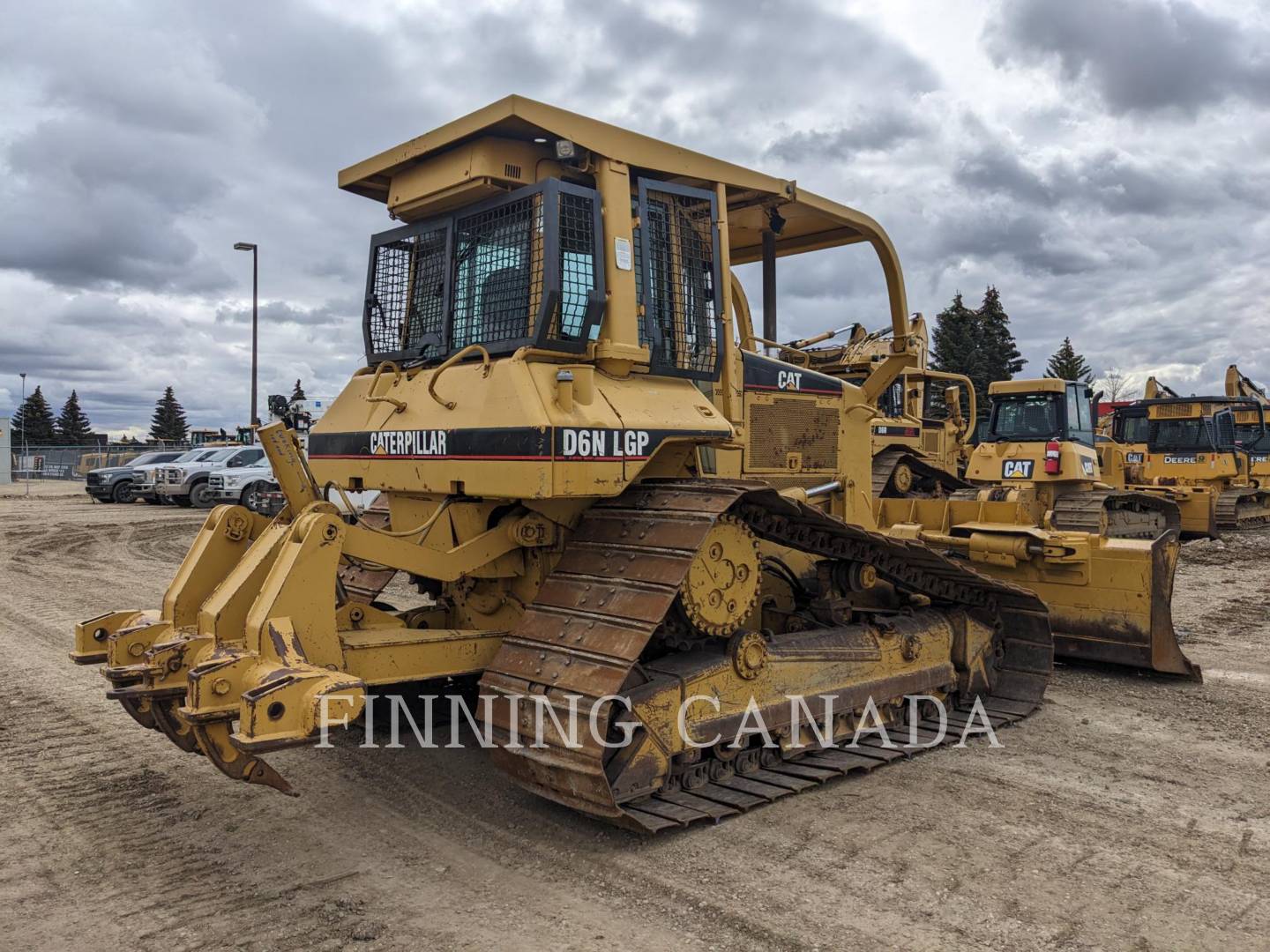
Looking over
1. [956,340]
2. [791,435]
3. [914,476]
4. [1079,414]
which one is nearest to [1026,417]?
[1079,414]

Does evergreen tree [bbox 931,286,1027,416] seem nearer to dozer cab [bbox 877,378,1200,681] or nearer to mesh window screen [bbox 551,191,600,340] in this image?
dozer cab [bbox 877,378,1200,681]

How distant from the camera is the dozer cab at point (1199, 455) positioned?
66.3ft

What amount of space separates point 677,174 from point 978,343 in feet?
144

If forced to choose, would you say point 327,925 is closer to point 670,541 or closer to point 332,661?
point 332,661

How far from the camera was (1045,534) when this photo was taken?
784 centimetres

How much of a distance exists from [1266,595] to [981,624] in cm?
740

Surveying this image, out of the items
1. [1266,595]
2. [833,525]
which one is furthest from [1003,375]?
[833,525]

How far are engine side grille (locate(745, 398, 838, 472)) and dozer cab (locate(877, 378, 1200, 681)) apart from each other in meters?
1.96

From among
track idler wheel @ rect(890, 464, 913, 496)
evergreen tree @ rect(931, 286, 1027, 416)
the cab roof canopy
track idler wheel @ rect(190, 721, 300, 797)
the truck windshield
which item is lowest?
track idler wheel @ rect(190, 721, 300, 797)

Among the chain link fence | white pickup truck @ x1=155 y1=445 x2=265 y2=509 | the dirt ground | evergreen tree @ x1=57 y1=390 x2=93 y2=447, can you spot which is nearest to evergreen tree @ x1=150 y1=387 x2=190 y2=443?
evergreen tree @ x1=57 y1=390 x2=93 y2=447

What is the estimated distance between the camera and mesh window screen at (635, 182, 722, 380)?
532 centimetres

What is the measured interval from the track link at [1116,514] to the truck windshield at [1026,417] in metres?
1.22

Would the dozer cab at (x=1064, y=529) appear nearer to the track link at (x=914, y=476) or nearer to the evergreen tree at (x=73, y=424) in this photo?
the track link at (x=914, y=476)

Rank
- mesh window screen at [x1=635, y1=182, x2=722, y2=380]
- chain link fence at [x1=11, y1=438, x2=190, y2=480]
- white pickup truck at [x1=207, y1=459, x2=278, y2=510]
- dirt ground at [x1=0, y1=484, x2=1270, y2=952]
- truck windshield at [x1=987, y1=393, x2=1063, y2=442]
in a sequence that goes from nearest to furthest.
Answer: dirt ground at [x1=0, y1=484, x2=1270, y2=952]
mesh window screen at [x1=635, y1=182, x2=722, y2=380]
truck windshield at [x1=987, y1=393, x2=1063, y2=442]
white pickup truck at [x1=207, y1=459, x2=278, y2=510]
chain link fence at [x1=11, y1=438, x2=190, y2=480]
